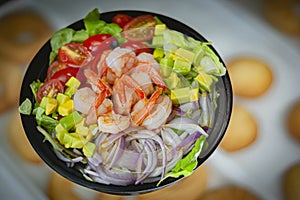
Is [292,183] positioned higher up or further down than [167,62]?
further down

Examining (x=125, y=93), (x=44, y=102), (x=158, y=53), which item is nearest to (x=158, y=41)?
(x=158, y=53)

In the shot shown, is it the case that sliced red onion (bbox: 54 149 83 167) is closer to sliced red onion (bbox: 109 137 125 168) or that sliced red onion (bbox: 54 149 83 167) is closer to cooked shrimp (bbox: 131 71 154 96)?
sliced red onion (bbox: 109 137 125 168)

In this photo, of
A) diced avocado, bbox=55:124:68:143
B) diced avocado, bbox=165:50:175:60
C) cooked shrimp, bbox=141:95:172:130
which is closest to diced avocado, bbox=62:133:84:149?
diced avocado, bbox=55:124:68:143

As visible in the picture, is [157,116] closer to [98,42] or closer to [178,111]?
[178,111]

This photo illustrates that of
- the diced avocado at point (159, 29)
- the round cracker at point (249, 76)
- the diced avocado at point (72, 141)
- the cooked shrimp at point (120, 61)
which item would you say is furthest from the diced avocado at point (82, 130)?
the round cracker at point (249, 76)

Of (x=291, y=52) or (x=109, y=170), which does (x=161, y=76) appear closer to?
(x=109, y=170)

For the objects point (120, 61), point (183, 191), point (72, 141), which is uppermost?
point (120, 61)

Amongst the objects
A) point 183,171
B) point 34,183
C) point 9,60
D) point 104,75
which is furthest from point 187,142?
point 9,60
